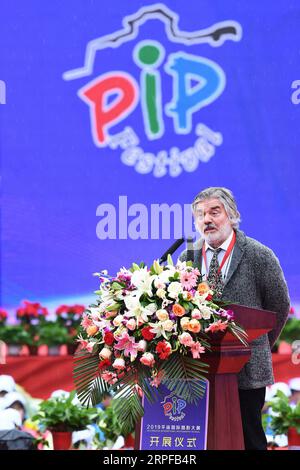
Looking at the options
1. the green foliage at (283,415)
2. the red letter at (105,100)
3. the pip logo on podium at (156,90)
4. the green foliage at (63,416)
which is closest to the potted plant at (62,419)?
the green foliage at (63,416)

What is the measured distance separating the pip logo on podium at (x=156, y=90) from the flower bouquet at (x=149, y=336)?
214 centimetres

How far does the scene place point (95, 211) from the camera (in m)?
4.28

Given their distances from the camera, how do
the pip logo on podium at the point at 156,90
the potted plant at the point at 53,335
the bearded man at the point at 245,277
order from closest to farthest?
the bearded man at the point at 245,277 < the pip logo on podium at the point at 156,90 < the potted plant at the point at 53,335

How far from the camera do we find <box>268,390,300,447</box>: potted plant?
13.5ft

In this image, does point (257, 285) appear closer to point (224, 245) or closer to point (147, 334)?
point (224, 245)

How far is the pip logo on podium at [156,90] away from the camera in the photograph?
428cm

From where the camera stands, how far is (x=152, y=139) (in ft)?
14.0

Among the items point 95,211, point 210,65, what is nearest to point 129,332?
point 95,211

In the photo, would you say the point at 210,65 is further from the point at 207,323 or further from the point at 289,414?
the point at 207,323

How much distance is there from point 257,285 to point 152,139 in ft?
5.64

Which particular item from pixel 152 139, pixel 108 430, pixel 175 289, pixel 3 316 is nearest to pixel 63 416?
pixel 108 430

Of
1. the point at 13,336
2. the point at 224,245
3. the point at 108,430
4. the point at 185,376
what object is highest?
the point at 13,336

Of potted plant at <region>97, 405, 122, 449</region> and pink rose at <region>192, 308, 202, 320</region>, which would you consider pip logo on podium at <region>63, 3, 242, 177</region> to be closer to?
potted plant at <region>97, 405, 122, 449</region>

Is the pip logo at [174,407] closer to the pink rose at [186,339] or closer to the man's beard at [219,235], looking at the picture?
the pink rose at [186,339]
